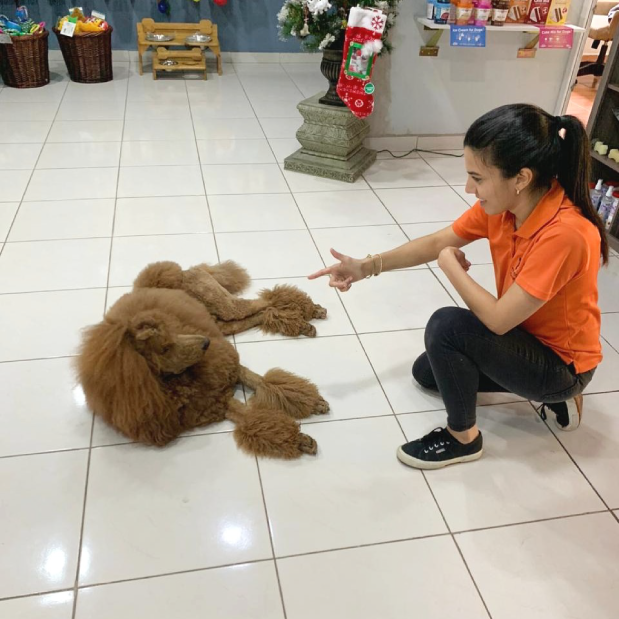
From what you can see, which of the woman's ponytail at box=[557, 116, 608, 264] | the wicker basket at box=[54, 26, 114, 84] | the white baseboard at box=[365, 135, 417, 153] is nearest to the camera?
the woman's ponytail at box=[557, 116, 608, 264]

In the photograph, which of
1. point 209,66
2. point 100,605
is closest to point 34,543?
point 100,605

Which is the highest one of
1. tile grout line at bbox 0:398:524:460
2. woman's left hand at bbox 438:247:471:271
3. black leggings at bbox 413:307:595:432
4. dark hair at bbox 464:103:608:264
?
dark hair at bbox 464:103:608:264

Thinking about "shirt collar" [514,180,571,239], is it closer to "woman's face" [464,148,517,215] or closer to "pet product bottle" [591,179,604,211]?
"woman's face" [464,148,517,215]

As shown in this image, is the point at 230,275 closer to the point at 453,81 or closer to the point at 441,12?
the point at 441,12

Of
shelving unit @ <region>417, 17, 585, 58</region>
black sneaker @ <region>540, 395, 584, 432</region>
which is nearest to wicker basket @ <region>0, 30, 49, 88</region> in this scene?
shelving unit @ <region>417, 17, 585, 58</region>

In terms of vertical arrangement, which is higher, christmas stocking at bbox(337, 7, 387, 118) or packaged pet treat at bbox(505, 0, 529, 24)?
packaged pet treat at bbox(505, 0, 529, 24)

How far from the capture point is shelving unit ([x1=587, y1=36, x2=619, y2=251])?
9.10 ft

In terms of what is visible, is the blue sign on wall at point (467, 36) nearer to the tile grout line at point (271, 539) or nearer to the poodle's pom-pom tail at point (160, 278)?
the poodle's pom-pom tail at point (160, 278)

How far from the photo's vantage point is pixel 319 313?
2.16 m

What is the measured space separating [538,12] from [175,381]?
296 cm

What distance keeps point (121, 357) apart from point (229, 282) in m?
0.79

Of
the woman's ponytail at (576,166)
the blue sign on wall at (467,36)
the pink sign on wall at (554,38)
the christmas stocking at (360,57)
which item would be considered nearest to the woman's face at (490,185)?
the woman's ponytail at (576,166)

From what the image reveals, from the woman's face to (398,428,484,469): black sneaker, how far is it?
2.15 ft

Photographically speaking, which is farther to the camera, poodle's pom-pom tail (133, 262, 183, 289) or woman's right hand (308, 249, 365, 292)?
poodle's pom-pom tail (133, 262, 183, 289)
